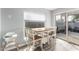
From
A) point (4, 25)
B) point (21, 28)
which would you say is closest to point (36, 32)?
point (21, 28)

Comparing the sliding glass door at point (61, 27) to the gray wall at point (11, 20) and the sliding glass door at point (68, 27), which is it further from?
the gray wall at point (11, 20)

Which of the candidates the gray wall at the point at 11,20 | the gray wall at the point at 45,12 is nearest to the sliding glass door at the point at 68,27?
the gray wall at the point at 45,12

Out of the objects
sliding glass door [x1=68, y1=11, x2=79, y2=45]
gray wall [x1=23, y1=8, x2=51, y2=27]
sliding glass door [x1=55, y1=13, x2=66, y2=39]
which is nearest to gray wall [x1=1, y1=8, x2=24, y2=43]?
gray wall [x1=23, y1=8, x2=51, y2=27]

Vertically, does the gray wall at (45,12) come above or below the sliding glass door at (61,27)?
above

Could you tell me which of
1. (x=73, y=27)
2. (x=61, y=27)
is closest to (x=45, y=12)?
(x=61, y=27)

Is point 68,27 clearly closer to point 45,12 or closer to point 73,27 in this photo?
point 73,27

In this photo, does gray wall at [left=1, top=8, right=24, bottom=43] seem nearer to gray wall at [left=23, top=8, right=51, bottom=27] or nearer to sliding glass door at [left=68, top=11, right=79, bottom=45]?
gray wall at [left=23, top=8, right=51, bottom=27]

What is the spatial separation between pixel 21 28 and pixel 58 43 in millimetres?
647

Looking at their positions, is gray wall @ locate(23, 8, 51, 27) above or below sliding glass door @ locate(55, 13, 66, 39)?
above

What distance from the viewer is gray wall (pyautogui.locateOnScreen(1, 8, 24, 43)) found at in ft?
4.53

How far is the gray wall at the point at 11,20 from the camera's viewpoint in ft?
4.53

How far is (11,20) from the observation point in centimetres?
139
